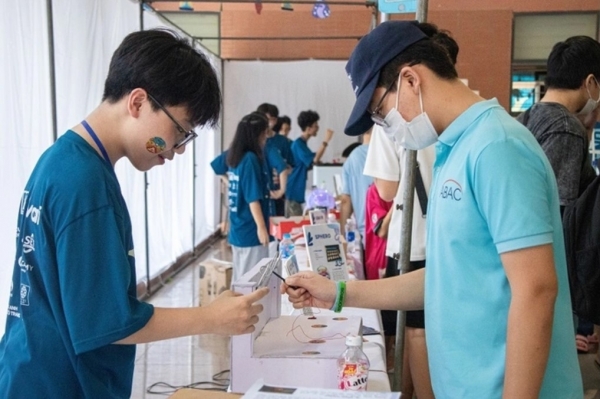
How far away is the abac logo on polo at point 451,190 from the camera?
1.08m

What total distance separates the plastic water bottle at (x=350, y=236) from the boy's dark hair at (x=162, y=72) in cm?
248

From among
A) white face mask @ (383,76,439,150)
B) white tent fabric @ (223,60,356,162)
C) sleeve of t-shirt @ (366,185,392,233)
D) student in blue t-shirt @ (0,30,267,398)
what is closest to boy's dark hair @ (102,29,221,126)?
student in blue t-shirt @ (0,30,267,398)

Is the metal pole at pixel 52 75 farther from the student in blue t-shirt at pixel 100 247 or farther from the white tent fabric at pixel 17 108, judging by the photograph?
the student in blue t-shirt at pixel 100 247

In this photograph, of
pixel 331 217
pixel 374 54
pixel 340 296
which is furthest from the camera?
pixel 331 217

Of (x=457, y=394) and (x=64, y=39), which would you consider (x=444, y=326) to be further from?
(x=64, y=39)

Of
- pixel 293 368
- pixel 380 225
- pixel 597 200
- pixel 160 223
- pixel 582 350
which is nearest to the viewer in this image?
pixel 293 368

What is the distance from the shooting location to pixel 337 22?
871cm

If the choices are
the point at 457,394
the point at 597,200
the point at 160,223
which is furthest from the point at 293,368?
the point at 160,223

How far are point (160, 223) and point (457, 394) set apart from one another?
476 centimetres

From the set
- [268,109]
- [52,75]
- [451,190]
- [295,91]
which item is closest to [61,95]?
[52,75]

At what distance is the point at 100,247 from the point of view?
1003 mm

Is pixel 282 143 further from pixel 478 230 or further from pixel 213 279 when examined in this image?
pixel 478 230

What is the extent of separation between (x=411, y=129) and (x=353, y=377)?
0.57m

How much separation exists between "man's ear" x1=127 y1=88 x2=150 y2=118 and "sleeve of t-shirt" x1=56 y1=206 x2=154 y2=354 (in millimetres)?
204
